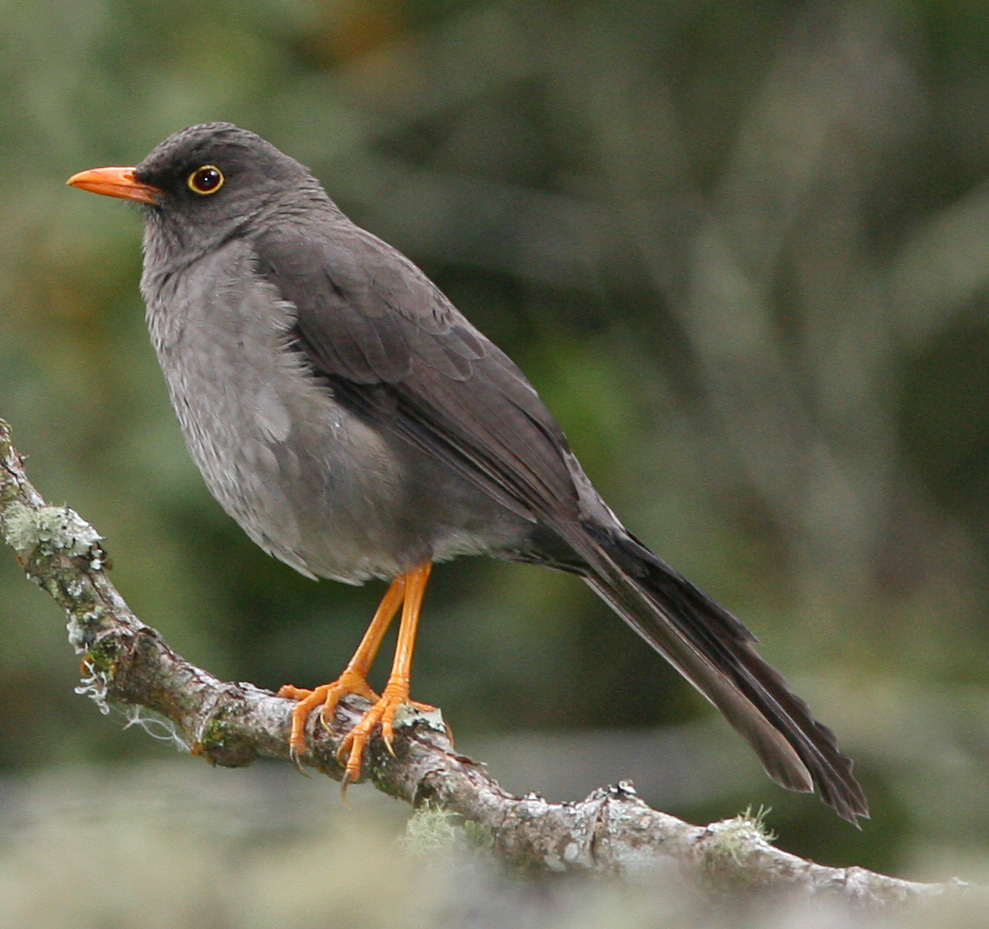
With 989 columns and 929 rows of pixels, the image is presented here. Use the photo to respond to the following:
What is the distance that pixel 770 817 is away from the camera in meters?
7.17

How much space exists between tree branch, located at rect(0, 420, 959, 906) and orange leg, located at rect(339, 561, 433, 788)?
0.12 ft

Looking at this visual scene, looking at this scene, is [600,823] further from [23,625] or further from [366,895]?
[23,625]

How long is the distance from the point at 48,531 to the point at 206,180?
5.98 feet

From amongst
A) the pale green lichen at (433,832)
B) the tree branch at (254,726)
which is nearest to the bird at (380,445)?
the tree branch at (254,726)

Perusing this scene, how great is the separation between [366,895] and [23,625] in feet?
16.1

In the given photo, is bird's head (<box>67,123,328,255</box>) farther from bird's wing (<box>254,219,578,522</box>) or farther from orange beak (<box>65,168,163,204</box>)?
bird's wing (<box>254,219,578,522</box>)

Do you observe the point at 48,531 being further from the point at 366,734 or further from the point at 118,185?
the point at 118,185

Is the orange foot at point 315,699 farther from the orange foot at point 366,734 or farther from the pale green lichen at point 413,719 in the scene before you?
the pale green lichen at point 413,719

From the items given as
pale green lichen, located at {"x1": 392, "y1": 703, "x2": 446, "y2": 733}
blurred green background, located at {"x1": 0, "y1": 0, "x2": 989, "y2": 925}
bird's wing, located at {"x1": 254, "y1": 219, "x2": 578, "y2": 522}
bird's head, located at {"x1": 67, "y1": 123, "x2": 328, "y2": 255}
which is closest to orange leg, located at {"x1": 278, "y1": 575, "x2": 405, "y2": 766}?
pale green lichen, located at {"x1": 392, "y1": 703, "x2": 446, "y2": 733}

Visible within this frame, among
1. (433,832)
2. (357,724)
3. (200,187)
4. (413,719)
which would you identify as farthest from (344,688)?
(200,187)

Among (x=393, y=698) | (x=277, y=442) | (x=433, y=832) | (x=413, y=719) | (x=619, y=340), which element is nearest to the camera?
(x=433, y=832)

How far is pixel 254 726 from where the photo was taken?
12.1 feet

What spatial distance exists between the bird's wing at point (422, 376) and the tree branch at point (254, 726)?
811 millimetres

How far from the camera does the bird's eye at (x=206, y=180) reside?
195 inches
